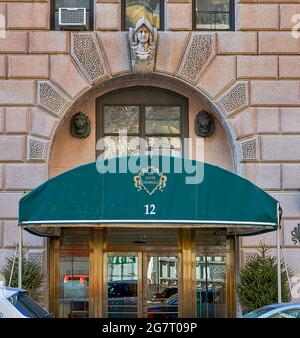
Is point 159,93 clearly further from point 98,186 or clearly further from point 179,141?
point 98,186

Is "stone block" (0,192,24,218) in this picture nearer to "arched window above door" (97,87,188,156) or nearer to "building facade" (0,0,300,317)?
"building facade" (0,0,300,317)

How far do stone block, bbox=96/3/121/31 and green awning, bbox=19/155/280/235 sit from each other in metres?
4.23

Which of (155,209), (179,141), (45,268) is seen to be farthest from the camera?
(179,141)

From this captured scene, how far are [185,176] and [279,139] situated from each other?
12.7 feet

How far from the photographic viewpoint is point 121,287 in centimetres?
1451

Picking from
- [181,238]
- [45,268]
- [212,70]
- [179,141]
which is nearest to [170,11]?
[212,70]

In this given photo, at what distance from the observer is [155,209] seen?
35.0 ft

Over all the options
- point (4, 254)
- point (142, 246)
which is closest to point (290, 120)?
point (142, 246)

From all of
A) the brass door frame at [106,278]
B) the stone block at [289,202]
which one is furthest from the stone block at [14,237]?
the stone block at [289,202]

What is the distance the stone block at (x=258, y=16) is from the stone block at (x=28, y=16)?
3.99 metres

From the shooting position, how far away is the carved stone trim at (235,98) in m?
14.3

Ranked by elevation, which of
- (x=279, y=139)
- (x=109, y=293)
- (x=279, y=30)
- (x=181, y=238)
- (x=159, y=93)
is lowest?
(x=109, y=293)

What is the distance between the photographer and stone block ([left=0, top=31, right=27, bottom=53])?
46.8 feet

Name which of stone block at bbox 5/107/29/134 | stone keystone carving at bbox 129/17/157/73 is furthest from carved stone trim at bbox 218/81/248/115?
stone block at bbox 5/107/29/134
